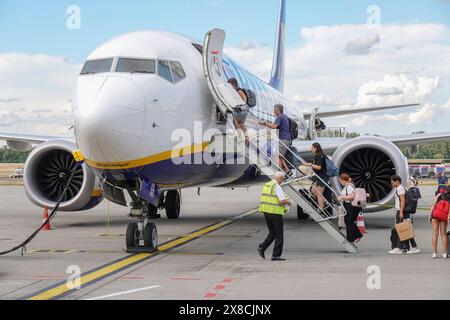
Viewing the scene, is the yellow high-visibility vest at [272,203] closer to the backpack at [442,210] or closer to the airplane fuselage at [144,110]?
the airplane fuselage at [144,110]

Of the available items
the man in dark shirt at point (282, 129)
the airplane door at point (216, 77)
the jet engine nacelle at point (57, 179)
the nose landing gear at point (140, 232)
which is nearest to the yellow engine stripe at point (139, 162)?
the nose landing gear at point (140, 232)

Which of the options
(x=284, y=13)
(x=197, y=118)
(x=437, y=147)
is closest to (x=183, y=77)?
(x=197, y=118)

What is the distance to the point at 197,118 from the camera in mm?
11734

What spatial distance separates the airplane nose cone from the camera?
10172 mm

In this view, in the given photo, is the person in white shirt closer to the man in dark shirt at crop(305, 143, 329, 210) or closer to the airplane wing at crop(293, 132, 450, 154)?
the man in dark shirt at crop(305, 143, 329, 210)

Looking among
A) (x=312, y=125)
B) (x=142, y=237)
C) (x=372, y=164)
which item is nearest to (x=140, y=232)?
(x=142, y=237)

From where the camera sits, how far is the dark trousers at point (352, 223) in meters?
12.2

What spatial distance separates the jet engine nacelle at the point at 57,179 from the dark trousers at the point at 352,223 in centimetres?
626

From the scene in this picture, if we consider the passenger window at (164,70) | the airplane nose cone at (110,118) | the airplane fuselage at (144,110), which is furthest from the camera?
the passenger window at (164,70)

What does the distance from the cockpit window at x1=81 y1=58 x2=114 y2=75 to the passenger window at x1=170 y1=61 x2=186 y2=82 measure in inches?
41.0

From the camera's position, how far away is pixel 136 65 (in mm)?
11219
